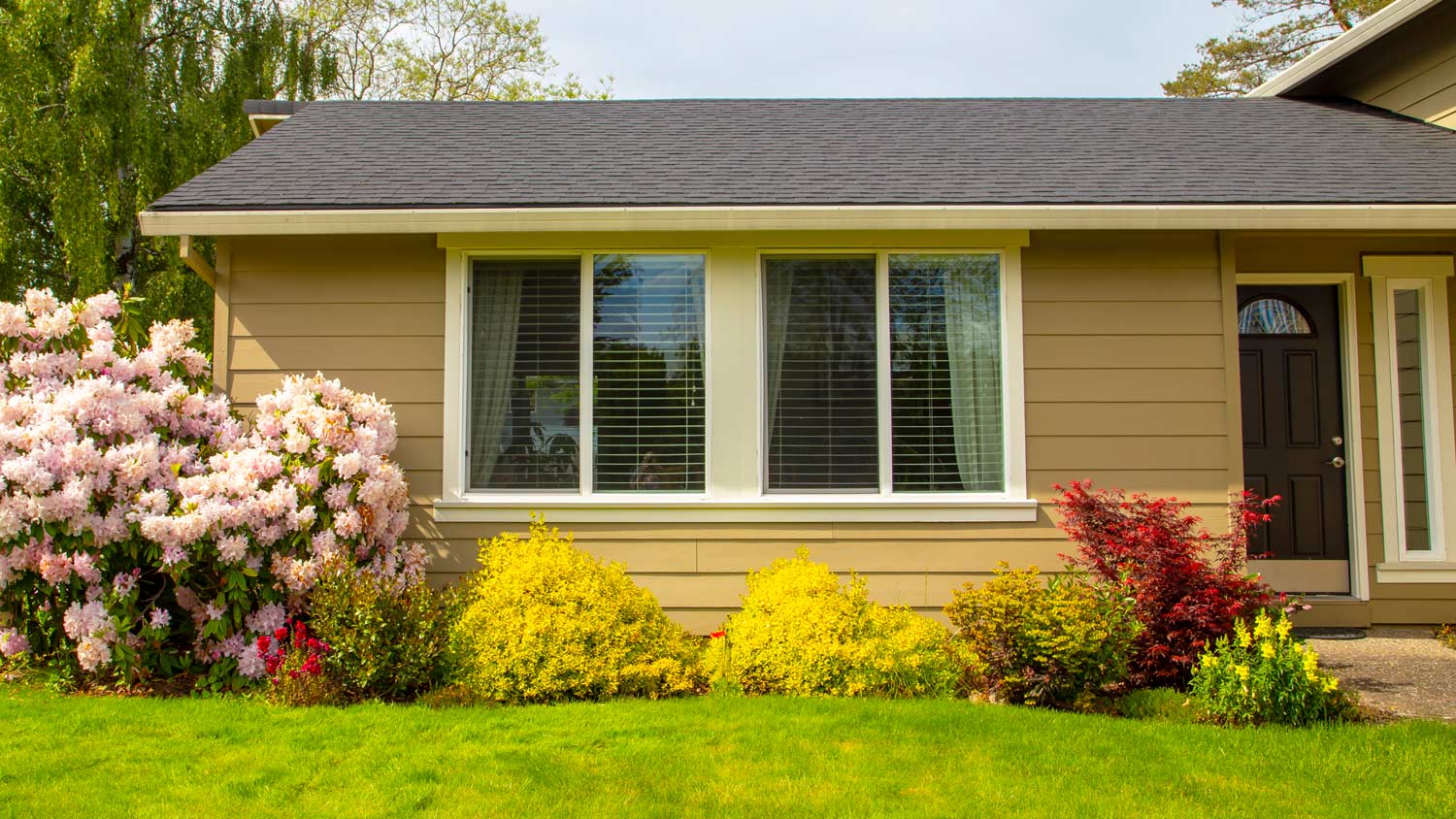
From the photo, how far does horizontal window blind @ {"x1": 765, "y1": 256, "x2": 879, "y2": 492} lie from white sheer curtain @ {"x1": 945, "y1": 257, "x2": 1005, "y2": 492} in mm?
499

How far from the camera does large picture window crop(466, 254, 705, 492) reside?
585cm

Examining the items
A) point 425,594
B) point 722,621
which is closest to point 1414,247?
point 722,621

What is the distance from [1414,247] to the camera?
6.41 metres

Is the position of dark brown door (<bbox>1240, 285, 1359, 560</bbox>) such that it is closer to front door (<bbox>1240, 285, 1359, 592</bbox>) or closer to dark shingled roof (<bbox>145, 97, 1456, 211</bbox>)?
front door (<bbox>1240, 285, 1359, 592</bbox>)

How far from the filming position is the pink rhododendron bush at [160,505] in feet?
15.5

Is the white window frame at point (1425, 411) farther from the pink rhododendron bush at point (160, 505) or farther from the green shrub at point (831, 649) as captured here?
the pink rhododendron bush at point (160, 505)

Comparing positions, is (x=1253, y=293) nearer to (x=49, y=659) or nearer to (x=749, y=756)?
(x=749, y=756)

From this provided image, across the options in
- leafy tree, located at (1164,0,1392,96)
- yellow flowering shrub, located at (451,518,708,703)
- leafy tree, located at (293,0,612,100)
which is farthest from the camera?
leafy tree, located at (293,0,612,100)

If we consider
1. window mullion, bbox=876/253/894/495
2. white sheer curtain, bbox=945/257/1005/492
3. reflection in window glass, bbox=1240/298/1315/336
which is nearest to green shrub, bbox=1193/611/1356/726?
white sheer curtain, bbox=945/257/1005/492

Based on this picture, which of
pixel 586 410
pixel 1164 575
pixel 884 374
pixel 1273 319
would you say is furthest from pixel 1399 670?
pixel 586 410

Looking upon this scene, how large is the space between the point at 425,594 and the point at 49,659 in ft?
7.37

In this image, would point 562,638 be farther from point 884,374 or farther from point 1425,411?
point 1425,411

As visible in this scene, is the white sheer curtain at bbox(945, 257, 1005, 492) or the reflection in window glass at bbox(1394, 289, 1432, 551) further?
the reflection in window glass at bbox(1394, 289, 1432, 551)

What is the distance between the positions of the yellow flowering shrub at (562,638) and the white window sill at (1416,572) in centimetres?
457
